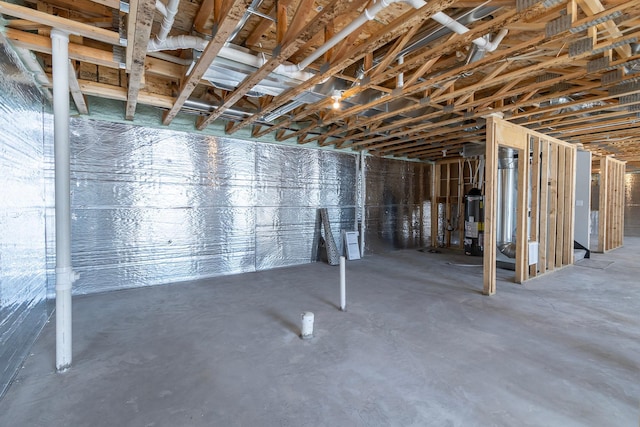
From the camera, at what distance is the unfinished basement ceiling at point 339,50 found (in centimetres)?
177

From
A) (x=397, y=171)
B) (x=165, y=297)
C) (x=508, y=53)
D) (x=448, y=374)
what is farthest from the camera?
(x=397, y=171)

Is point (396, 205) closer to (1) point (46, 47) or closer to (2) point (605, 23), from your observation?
(2) point (605, 23)

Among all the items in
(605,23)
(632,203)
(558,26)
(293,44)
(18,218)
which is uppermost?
(605,23)

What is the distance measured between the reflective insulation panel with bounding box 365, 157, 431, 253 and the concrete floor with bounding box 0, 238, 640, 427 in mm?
2935

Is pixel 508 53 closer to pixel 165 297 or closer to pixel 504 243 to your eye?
pixel 504 243

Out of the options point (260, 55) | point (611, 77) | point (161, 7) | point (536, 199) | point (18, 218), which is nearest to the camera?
point (161, 7)

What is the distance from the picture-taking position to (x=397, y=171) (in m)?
7.02

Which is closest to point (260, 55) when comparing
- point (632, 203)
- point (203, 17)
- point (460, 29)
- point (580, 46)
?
point (203, 17)

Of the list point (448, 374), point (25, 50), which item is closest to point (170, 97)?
point (25, 50)

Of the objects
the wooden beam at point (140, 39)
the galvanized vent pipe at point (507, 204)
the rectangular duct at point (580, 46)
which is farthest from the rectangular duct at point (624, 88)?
the wooden beam at point (140, 39)

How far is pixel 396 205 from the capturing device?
6992 mm

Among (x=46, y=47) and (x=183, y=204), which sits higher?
(x=46, y=47)

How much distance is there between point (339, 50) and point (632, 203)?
12719mm

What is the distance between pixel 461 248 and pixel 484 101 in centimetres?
485
